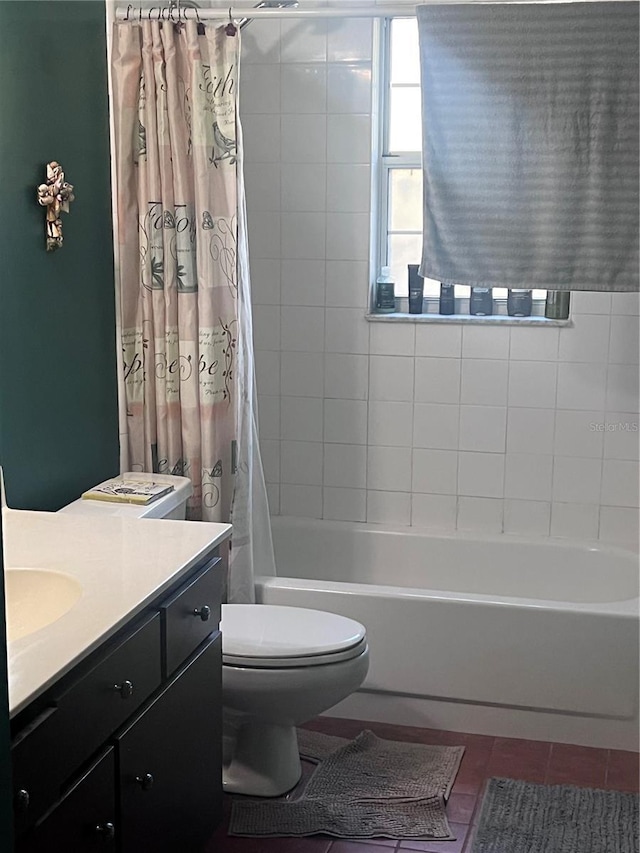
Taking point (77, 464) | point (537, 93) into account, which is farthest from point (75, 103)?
point (537, 93)

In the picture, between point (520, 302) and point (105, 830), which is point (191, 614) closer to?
point (105, 830)

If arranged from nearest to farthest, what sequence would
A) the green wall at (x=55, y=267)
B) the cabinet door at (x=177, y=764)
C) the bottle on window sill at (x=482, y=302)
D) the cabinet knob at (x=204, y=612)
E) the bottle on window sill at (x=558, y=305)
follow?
the cabinet door at (x=177, y=764) → the cabinet knob at (x=204, y=612) → the green wall at (x=55, y=267) → the bottle on window sill at (x=558, y=305) → the bottle on window sill at (x=482, y=302)

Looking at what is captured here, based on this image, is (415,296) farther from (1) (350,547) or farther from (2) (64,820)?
(2) (64,820)

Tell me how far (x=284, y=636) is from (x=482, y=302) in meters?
1.43

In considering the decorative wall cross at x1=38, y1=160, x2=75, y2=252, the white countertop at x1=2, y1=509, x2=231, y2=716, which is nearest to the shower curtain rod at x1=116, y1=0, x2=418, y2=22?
the decorative wall cross at x1=38, y1=160, x2=75, y2=252

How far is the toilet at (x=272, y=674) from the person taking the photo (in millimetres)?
2473

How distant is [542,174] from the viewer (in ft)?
9.40

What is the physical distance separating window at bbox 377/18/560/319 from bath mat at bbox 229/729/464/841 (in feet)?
4.78

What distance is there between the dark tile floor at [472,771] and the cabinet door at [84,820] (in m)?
0.81

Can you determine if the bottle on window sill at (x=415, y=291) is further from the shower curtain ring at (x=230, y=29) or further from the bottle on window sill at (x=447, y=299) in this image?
the shower curtain ring at (x=230, y=29)

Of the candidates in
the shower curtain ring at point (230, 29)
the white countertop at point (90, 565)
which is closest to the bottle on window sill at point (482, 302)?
the shower curtain ring at point (230, 29)

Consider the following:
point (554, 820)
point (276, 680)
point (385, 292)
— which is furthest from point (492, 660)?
point (385, 292)

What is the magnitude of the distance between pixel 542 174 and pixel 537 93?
210mm

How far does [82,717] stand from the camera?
1.59 metres
